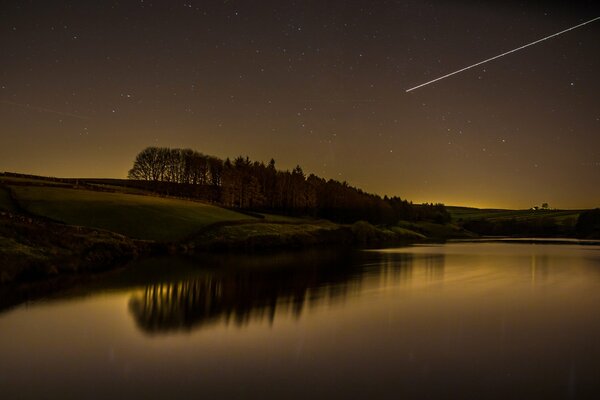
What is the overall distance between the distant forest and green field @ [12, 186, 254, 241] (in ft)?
113

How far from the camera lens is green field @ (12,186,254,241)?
49000 millimetres

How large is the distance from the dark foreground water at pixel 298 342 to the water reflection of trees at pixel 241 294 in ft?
0.33

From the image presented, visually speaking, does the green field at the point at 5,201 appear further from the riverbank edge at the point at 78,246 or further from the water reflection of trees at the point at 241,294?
the water reflection of trees at the point at 241,294

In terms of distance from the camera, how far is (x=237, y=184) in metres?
103

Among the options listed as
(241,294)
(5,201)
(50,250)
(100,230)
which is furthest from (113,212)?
(241,294)

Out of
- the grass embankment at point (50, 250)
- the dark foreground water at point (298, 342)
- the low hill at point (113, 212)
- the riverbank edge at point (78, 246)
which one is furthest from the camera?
the low hill at point (113, 212)

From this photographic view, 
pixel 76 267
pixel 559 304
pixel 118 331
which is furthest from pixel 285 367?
pixel 76 267

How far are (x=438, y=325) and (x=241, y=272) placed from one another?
58.6ft

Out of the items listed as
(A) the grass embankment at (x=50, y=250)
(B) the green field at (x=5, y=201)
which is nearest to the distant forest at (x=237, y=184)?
(B) the green field at (x=5, y=201)

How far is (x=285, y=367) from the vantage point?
36.8 feet

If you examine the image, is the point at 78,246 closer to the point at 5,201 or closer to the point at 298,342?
the point at 5,201

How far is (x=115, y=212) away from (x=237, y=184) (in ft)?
160

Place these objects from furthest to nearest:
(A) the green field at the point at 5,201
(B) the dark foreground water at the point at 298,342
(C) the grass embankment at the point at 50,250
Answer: (A) the green field at the point at 5,201, (C) the grass embankment at the point at 50,250, (B) the dark foreground water at the point at 298,342

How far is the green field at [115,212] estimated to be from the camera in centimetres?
4900
